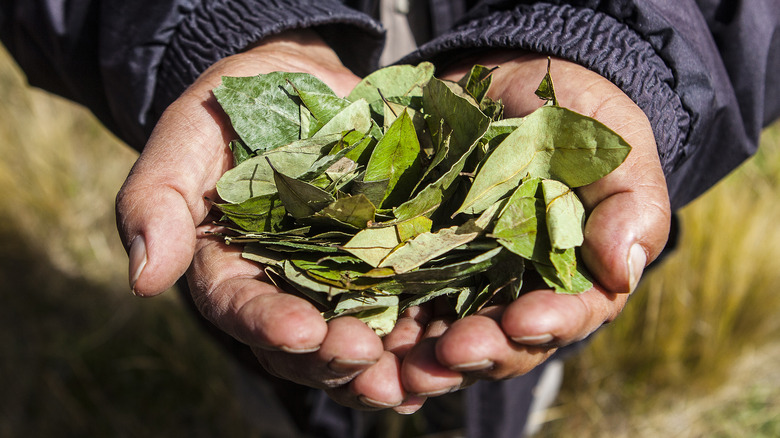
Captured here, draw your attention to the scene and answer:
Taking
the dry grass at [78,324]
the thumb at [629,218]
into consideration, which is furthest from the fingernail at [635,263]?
the dry grass at [78,324]

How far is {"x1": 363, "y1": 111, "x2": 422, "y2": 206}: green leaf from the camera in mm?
1286

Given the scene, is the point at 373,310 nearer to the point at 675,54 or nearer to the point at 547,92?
the point at 547,92

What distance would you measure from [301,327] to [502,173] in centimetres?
52

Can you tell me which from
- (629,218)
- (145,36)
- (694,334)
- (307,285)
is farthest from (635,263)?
(694,334)

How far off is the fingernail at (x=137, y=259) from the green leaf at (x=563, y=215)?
2.40ft

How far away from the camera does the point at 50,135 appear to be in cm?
344

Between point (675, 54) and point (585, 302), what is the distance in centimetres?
64

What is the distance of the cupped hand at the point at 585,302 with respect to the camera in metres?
1.04

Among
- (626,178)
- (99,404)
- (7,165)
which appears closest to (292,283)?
(626,178)

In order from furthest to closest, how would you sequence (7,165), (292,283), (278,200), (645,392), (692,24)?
(7,165) < (645,392) < (692,24) < (278,200) < (292,283)

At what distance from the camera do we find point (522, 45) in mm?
1439

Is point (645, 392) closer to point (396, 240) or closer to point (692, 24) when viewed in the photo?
point (692, 24)

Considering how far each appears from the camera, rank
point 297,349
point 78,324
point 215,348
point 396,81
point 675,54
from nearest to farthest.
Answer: point 297,349 → point 675,54 → point 396,81 → point 215,348 → point 78,324

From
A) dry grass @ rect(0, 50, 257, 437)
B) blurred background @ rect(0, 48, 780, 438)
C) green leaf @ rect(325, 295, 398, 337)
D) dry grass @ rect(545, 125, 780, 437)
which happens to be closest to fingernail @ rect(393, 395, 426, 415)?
green leaf @ rect(325, 295, 398, 337)
